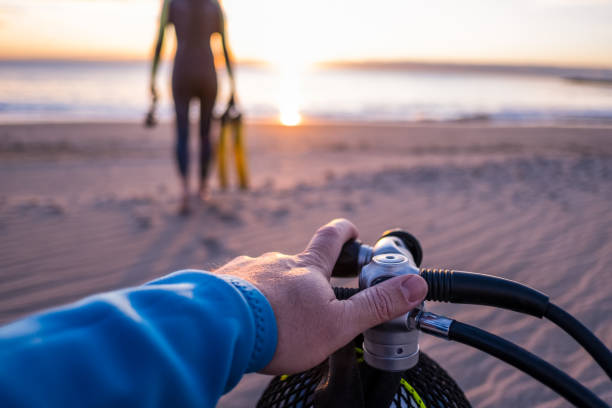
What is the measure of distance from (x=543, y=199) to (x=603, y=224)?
87 centimetres

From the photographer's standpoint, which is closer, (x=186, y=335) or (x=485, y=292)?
(x=186, y=335)

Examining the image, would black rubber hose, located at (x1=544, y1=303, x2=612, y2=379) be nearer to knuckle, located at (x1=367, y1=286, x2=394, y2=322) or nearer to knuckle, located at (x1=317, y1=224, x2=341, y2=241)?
knuckle, located at (x1=367, y1=286, x2=394, y2=322)

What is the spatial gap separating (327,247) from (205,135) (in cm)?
417

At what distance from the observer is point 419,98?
29906 mm

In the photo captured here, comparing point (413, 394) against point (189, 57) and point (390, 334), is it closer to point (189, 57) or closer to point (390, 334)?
point (390, 334)

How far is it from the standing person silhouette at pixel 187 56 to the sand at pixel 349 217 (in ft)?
2.73

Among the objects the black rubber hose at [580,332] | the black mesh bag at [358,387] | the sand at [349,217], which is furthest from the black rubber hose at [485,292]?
the sand at [349,217]

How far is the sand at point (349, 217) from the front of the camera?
2.54m

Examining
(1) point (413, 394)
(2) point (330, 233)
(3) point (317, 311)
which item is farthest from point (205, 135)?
(3) point (317, 311)

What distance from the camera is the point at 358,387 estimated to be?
0.90 metres

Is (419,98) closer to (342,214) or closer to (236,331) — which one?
(342,214)

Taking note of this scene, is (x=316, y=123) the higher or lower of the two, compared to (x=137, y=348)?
higher

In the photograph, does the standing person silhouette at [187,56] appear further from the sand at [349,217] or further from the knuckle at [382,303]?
the knuckle at [382,303]

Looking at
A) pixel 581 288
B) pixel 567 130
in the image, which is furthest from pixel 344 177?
pixel 567 130
